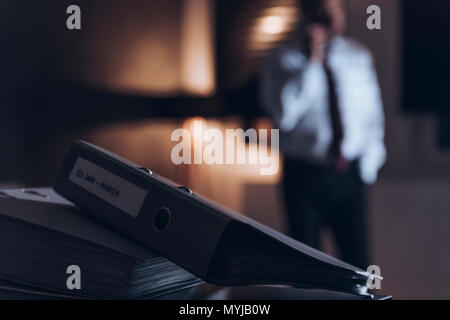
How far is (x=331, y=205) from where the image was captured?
6.66 feet

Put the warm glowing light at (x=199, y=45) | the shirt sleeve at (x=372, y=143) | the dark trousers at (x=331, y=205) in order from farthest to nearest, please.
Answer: the warm glowing light at (x=199, y=45) → the shirt sleeve at (x=372, y=143) → the dark trousers at (x=331, y=205)

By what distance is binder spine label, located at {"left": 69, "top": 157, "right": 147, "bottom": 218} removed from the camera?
0.50 metres

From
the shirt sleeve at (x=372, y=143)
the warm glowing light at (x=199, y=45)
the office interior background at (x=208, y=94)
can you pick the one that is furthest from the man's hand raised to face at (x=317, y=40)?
the warm glowing light at (x=199, y=45)

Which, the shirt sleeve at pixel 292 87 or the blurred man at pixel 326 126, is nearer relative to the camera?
the blurred man at pixel 326 126

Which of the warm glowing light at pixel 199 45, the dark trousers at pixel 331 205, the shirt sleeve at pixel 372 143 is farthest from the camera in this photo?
the warm glowing light at pixel 199 45

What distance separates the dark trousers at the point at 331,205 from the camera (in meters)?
2.02

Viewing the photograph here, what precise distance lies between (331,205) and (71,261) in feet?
5.22

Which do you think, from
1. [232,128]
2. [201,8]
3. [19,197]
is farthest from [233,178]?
[19,197]

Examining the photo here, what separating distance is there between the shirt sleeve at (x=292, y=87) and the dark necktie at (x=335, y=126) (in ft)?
0.13

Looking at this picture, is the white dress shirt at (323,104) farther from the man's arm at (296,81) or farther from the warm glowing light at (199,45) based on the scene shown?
the warm glowing light at (199,45)

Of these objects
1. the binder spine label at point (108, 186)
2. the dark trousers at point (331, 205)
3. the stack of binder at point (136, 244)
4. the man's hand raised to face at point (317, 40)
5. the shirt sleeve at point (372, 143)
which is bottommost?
the dark trousers at point (331, 205)

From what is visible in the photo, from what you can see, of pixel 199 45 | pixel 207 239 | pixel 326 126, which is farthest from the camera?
pixel 199 45

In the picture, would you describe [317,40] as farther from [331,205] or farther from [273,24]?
[273,24]

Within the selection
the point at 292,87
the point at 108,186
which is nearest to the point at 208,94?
the point at 292,87
